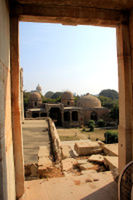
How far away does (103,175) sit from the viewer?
115 inches

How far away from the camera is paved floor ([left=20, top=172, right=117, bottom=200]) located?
2.26m

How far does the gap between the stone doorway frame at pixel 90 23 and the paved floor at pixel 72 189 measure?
0.91 ft

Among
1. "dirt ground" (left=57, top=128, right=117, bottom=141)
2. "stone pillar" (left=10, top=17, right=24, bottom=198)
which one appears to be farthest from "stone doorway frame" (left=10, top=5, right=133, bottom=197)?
"dirt ground" (left=57, top=128, right=117, bottom=141)

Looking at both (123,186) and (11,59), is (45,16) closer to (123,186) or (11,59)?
(11,59)

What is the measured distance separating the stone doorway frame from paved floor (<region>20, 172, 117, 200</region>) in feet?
0.91

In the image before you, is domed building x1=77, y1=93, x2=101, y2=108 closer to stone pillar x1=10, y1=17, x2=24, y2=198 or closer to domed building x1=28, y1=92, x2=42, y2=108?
domed building x1=28, y1=92, x2=42, y2=108

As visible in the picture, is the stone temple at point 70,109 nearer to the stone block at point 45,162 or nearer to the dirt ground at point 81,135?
the dirt ground at point 81,135

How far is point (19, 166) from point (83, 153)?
18.7 feet

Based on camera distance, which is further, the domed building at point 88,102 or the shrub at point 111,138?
the domed building at point 88,102

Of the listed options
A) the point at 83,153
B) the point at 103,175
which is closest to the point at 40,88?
the point at 83,153

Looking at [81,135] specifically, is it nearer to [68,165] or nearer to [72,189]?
[68,165]

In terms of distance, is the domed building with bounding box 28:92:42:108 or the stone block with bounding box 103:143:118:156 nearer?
the stone block with bounding box 103:143:118:156

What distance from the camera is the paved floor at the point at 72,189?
7.41 ft

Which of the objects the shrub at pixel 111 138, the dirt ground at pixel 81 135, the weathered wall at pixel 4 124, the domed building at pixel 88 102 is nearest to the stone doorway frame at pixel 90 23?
the weathered wall at pixel 4 124
